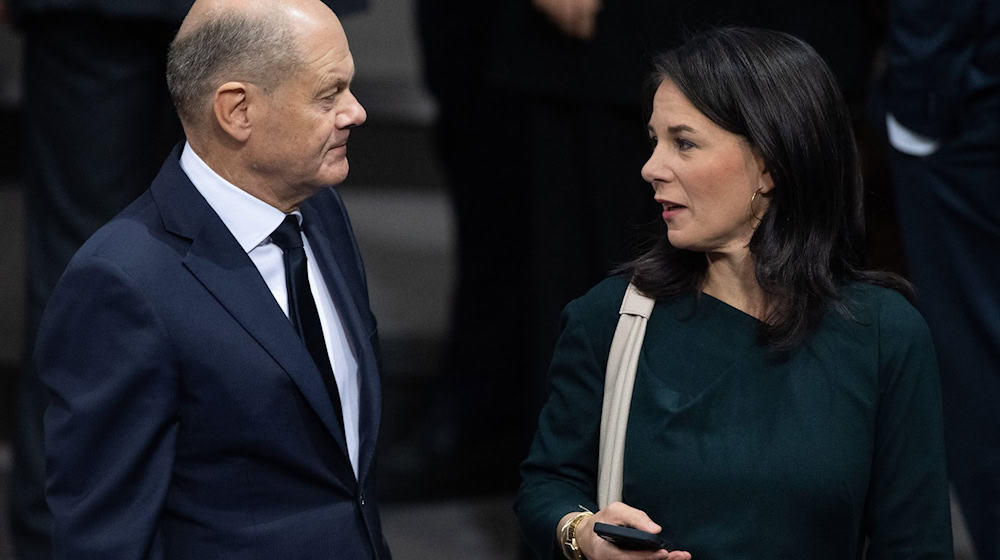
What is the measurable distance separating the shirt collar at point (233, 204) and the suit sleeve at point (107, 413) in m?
0.21

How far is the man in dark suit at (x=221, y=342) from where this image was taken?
2.08 metres

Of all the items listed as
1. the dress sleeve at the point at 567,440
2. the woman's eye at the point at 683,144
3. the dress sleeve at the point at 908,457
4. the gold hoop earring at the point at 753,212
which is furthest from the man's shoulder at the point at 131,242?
the dress sleeve at the point at 908,457

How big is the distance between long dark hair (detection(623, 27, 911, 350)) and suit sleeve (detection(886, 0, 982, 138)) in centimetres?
117

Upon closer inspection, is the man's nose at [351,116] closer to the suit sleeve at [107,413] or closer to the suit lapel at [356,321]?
the suit lapel at [356,321]

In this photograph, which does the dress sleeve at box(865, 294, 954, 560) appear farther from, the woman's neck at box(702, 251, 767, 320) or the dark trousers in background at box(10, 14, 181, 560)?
the dark trousers in background at box(10, 14, 181, 560)

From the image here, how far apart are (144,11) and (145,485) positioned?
162cm

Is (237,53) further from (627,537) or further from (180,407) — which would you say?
(627,537)

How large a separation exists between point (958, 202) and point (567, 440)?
148cm

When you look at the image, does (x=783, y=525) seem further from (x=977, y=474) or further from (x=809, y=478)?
(x=977, y=474)

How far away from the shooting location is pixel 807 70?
92.3 inches

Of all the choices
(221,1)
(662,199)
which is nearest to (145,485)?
(221,1)

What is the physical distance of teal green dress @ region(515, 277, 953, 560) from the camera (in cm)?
230

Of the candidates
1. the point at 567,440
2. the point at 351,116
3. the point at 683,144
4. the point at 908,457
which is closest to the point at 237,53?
the point at 351,116

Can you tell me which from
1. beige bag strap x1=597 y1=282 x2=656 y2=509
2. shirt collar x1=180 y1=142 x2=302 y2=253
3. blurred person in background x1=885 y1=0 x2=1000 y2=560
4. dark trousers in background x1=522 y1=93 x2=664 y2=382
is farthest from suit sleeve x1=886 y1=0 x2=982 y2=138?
shirt collar x1=180 y1=142 x2=302 y2=253
